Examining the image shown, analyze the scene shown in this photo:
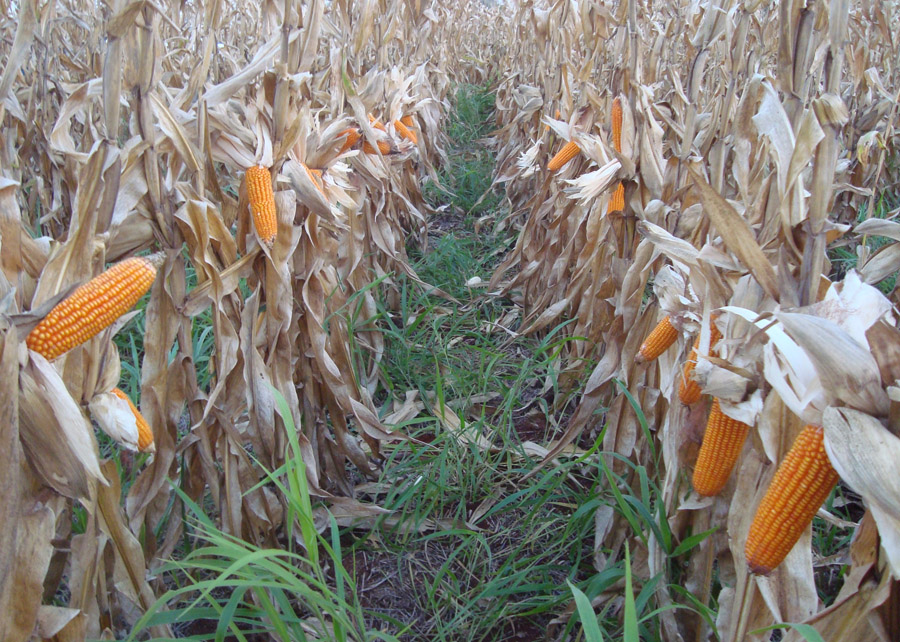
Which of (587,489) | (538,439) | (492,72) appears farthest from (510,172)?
(492,72)

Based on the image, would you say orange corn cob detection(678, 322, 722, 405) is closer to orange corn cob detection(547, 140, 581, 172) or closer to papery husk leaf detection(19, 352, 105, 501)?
papery husk leaf detection(19, 352, 105, 501)

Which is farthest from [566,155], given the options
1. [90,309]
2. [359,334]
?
[90,309]

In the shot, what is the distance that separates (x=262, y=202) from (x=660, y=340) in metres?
1.30

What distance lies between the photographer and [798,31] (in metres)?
1.47

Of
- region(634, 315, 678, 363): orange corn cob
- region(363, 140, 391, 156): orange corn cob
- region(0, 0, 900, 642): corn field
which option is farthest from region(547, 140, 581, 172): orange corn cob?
region(634, 315, 678, 363): orange corn cob

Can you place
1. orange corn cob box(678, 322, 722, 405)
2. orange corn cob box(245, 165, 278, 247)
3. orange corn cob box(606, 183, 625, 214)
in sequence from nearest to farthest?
orange corn cob box(678, 322, 722, 405), orange corn cob box(245, 165, 278, 247), orange corn cob box(606, 183, 625, 214)

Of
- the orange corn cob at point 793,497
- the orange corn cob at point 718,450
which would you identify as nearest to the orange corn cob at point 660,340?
the orange corn cob at point 718,450

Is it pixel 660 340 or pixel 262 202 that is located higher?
pixel 262 202

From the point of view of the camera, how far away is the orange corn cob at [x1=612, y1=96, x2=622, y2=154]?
2834mm

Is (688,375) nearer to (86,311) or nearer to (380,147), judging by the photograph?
(86,311)

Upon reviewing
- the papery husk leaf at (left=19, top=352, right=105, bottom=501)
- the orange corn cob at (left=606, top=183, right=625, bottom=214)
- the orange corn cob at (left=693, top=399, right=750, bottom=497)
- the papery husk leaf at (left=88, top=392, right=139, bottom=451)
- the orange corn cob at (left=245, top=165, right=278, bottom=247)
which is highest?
the orange corn cob at (left=245, top=165, right=278, bottom=247)

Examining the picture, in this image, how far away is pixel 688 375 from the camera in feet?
5.27

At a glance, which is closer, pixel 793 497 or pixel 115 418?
pixel 793 497

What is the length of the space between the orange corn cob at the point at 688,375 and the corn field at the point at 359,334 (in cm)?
1
